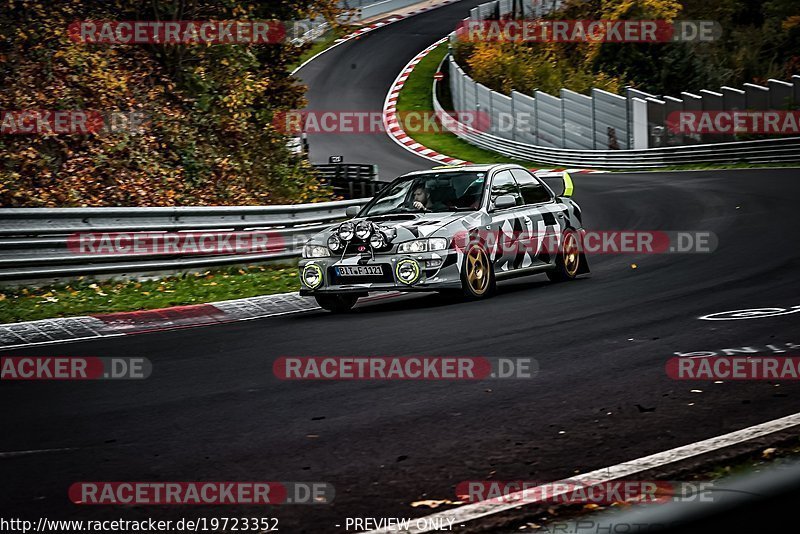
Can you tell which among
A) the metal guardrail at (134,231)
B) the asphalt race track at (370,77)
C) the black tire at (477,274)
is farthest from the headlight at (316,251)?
the asphalt race track at (370,77)

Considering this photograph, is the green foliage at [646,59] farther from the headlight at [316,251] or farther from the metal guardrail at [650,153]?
the headlight at [316,251]

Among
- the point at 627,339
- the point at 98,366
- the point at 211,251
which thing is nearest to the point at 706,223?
the point at 211,251

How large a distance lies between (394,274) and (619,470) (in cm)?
644

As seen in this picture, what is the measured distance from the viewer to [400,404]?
644 centimetres

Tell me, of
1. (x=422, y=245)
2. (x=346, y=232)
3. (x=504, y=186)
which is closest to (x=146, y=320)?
(x=346, y=232)

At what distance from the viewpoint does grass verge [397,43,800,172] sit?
3403 cm

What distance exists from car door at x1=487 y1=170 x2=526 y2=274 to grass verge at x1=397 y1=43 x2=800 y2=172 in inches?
838

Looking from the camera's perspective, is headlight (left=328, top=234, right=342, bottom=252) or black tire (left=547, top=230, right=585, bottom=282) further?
black tire (left=547, top=230, right=585, bottom=282)

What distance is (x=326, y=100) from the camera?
50594 millimetres

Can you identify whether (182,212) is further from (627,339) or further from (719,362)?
(719,362)

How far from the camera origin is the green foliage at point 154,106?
16.5 meters

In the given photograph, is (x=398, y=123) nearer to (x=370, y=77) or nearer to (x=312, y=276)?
(x=370, y=77)

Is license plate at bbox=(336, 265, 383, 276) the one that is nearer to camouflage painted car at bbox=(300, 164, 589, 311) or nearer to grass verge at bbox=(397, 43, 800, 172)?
camouflage painted car at bbox=(300, 164, 589, 311)

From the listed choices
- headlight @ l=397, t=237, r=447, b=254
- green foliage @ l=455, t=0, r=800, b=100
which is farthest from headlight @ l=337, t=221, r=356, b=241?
green foliage @ l=455, t=0, r=800, b=100
